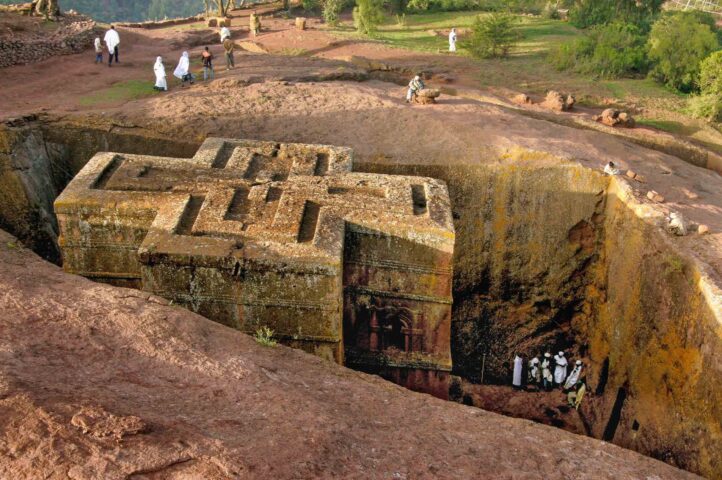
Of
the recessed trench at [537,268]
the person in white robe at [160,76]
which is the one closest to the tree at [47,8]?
the person in white robe at [160,76]

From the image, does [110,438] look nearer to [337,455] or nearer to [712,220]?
[337,455]

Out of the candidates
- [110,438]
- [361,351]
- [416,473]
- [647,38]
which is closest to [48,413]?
[110,438]

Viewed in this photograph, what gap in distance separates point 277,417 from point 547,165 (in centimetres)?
741

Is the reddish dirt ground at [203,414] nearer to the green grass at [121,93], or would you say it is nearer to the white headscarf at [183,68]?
the green grass at [121,93]

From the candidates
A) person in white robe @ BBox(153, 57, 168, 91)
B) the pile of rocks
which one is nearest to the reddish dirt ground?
person in white robe @ BBox(153, 57, 168, 91)

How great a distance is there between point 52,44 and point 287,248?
37.0ft

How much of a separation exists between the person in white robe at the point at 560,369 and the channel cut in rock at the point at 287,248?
3265 mm

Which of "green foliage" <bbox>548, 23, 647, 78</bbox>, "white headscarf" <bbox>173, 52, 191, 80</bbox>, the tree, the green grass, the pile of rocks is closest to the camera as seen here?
the green grass

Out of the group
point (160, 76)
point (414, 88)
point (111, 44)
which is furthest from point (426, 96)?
point (111, 44)

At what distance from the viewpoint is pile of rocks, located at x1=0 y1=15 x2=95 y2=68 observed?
13.6 metres

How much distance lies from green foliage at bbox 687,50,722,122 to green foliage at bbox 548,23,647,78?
2.18 meters

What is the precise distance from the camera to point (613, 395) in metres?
9.18

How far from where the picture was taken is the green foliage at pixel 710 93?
14.5 m

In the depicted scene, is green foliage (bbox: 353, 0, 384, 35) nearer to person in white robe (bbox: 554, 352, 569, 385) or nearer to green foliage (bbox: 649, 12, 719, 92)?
green foliage (bbox: 649, 12, 719, 92)
